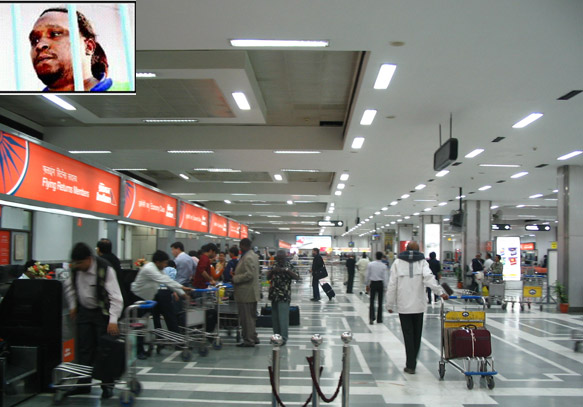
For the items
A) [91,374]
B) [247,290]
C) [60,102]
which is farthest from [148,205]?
[91,374]

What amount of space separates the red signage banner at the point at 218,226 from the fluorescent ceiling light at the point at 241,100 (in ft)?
44.1

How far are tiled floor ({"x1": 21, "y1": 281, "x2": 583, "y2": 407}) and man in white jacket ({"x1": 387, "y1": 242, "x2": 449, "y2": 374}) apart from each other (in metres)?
0.48

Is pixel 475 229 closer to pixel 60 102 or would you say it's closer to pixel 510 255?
pixel 510 255

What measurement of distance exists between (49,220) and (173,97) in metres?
8.15

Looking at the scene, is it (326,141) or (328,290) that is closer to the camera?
(326,141)

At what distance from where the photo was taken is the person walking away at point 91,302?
18.7 ft

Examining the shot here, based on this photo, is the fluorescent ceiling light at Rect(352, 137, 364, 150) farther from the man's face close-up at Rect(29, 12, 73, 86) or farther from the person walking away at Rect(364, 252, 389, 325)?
the man's face close-up at Rect(29, 12, 73, 86)

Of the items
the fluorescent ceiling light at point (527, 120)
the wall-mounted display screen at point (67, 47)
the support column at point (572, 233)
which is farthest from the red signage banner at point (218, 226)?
the wall-mounted display screen at point (67, 47)

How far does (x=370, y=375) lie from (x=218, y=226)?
63.5 ft

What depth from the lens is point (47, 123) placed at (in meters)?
13.2

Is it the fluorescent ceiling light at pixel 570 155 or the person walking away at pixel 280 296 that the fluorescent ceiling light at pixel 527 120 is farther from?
the person walking away at pixel 280 296

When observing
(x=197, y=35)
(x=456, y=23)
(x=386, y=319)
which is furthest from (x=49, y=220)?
(x=456, y=23)

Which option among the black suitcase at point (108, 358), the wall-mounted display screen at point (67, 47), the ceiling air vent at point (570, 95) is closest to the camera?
the wall-mounted display screen at point (67, 47)

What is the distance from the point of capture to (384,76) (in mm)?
7758
